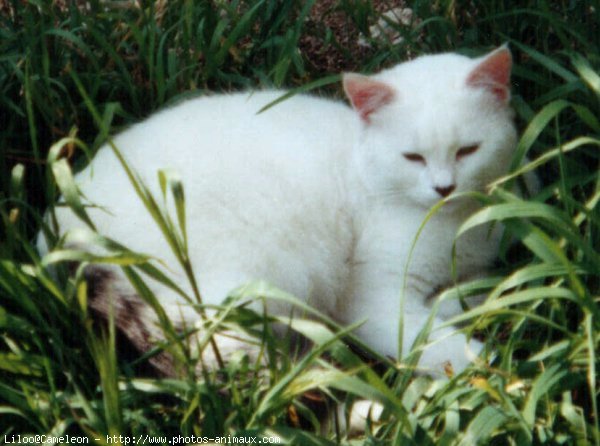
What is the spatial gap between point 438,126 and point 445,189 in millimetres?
159

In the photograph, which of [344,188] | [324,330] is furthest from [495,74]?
[324,330]

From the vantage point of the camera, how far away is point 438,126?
2330 millimetres

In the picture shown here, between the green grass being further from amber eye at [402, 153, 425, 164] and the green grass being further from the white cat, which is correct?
amber eye at [402, 153, 425, 164]

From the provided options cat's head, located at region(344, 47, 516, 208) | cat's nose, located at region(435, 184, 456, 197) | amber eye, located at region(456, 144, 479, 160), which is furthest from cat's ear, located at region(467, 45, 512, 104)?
cat's nose, located at region(435, 184, 456, 197)

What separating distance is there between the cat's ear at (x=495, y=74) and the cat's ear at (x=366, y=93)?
0.22m

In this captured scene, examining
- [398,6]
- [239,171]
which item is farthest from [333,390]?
[398,6]

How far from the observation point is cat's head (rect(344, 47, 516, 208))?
2334 mm

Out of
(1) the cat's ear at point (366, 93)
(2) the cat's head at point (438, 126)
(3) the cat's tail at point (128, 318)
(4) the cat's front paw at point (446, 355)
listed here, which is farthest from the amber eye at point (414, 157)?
(3) the cat's tail at point (128, 318)

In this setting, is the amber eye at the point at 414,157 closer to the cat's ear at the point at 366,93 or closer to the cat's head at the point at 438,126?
the cat's head at the point at 438,126

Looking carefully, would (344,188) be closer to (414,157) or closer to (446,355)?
(414,157)

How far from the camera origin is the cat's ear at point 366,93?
239 cm

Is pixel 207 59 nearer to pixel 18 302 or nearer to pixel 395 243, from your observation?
pixel 395 243

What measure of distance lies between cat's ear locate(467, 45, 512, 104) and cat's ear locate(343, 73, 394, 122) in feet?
0.71

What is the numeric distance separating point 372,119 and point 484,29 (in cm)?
78
